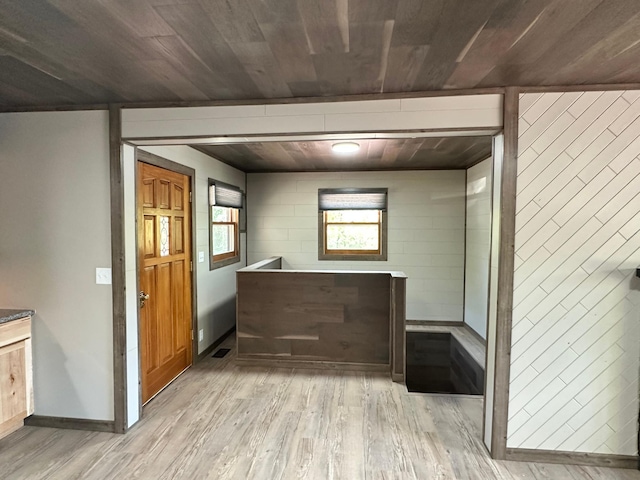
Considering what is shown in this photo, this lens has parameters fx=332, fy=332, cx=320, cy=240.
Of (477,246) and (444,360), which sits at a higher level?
(477,246)

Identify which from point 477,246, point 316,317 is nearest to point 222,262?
point 316,317

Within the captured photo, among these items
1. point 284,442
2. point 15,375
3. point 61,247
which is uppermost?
point 61,247

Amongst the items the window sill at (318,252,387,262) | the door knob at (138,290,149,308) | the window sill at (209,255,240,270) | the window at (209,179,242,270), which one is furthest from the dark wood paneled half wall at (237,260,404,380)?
the window sill at (318,252,387,262)

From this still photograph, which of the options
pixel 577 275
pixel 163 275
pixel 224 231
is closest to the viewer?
pixel 577 275

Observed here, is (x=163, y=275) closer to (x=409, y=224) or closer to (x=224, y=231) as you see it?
(x=224, y=231)

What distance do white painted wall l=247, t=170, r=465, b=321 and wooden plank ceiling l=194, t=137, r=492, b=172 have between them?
19 cm

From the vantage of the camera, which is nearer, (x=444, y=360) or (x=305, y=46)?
(x=305, y=46)

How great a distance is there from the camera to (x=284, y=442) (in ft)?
7.65

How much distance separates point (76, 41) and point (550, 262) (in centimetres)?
→ 282

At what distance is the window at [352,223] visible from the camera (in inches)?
198

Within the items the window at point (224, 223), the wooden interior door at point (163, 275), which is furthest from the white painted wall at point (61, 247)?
the window at point (224, 223)

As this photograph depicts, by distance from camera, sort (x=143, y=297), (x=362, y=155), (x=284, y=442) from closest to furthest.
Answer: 1. (x=284, y=442)
2. (x=143, y=297)
3. (x=362, y=155)

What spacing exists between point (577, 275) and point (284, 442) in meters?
2.23

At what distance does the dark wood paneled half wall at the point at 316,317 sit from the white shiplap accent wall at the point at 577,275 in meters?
1.46
